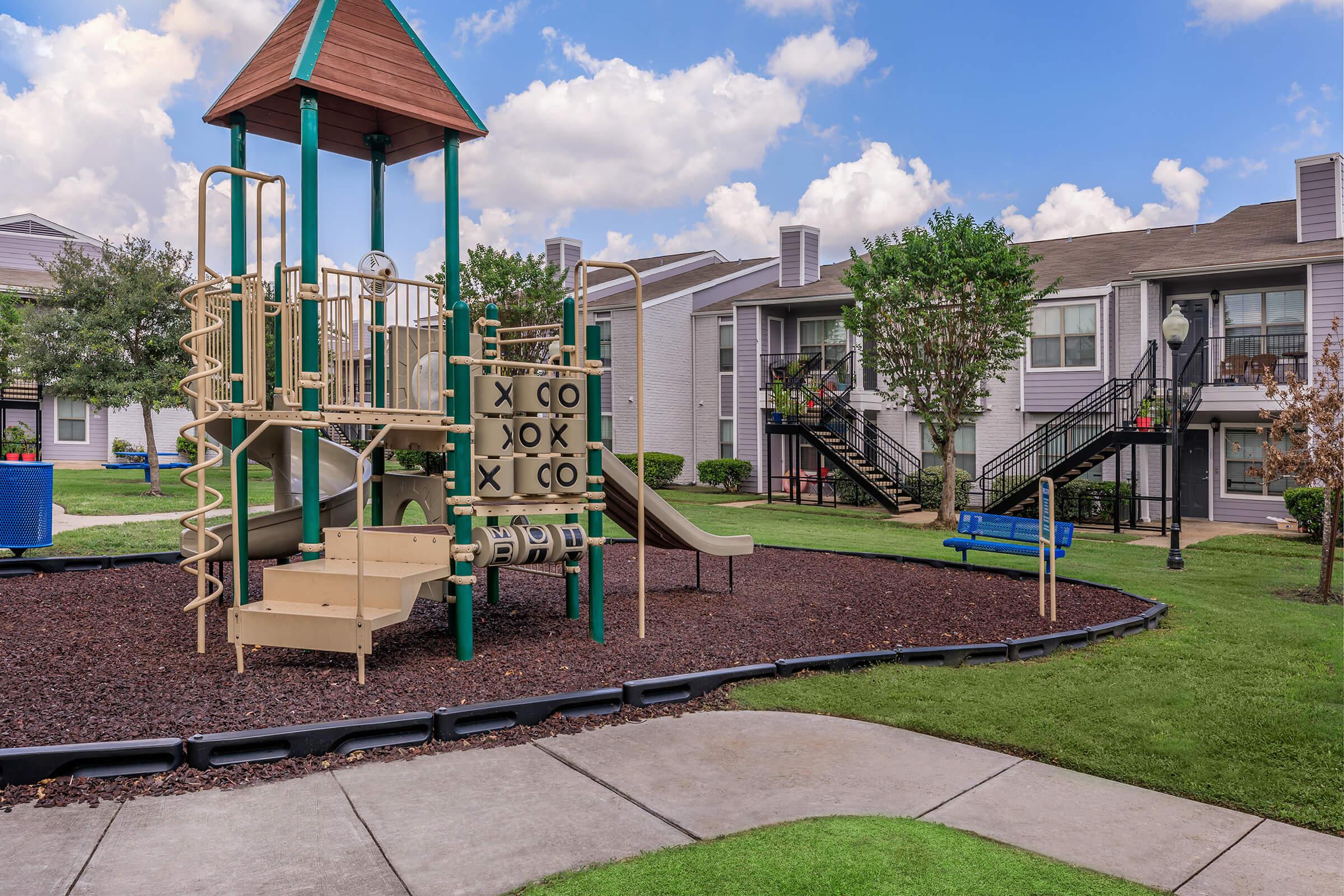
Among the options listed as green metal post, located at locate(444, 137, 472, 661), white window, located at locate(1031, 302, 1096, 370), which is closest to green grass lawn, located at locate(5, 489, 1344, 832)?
green metal post, located at locate(444, 137, 472, 661)

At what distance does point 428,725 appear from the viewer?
5.68 meters

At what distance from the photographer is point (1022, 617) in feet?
32.6

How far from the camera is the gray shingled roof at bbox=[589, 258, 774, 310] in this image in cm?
3231

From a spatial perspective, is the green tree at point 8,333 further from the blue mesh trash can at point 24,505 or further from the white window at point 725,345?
the white window at point 725,345

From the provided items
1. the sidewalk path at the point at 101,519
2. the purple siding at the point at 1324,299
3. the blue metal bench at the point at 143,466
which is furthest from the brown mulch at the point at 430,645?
the blue metal bench at the point at 143,466

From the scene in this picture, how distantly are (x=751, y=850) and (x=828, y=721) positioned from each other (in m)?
2.29

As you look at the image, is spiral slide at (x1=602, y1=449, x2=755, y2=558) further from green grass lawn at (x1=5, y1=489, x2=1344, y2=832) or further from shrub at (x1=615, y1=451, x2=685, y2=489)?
shrub at (x1=615, y1=451, x2=685, y2=489)

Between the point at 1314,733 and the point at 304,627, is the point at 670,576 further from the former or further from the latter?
the point at 1314,733

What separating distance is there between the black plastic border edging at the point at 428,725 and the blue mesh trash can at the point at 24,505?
303 inches

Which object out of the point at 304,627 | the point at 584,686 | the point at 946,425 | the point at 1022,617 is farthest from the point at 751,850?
the point at 946,425

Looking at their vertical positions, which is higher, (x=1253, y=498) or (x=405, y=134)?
A: (x=405, y=134)

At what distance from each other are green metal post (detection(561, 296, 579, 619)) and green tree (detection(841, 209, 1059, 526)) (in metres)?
13.1

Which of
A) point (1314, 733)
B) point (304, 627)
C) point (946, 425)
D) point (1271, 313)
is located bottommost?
point (1314, 733)

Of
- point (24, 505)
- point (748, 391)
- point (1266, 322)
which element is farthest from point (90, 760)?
point (748, 391)
